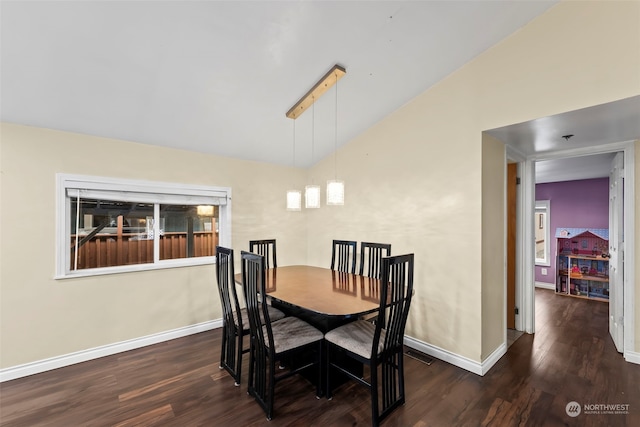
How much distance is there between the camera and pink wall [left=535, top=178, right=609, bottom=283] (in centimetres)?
468

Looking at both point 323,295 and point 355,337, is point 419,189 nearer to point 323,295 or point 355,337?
point 323,295

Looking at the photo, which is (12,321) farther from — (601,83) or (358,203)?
(601,83)

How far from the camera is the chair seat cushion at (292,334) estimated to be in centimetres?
194

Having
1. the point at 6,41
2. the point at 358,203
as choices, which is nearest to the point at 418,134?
the point at 358,203

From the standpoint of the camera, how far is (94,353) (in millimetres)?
2629

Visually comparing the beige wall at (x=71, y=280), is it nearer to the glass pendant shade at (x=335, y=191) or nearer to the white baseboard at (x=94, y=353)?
the white baseboard at (x=94, y=353)

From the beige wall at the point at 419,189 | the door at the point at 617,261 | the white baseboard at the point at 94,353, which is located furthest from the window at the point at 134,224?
the door at the point at 617,261

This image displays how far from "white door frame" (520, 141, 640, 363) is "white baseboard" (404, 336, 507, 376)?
84 cm

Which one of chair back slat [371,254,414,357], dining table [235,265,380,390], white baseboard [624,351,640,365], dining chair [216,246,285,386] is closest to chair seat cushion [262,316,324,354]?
dining table [235,265,380,390]

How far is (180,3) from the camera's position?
160 centimetres

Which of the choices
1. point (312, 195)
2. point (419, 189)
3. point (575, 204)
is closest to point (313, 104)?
point (312, 195)

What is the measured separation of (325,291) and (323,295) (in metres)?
0.11

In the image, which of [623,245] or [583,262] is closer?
[623,245]

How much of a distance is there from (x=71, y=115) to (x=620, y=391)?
5.07m
